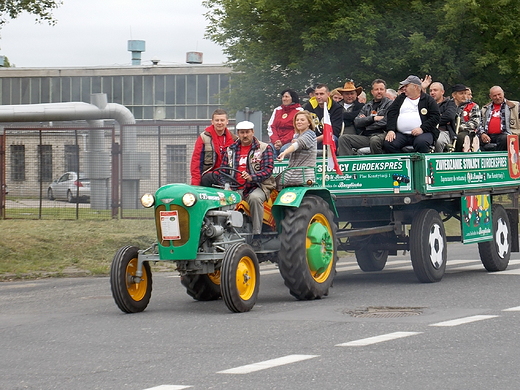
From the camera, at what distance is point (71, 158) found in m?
27.9

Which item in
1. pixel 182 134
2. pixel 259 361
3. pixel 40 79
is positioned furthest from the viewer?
pixel 40 79

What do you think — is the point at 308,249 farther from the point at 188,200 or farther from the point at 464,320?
the point at 464,320

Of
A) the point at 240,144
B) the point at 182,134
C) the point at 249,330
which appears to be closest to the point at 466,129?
the point at 240,144

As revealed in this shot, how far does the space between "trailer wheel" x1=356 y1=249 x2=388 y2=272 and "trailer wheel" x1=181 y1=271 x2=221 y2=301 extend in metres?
3.91

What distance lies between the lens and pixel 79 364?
8.17 meters

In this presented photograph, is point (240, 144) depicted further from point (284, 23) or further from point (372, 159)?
point (284, 23)

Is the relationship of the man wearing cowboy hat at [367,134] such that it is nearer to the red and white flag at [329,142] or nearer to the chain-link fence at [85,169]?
the red and white flag at [329,142]

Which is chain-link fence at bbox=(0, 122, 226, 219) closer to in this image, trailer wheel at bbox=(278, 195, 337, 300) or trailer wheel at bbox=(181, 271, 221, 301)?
trailer wheel at bbox=(181, 271, 221, 301)

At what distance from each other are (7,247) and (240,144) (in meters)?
8.40

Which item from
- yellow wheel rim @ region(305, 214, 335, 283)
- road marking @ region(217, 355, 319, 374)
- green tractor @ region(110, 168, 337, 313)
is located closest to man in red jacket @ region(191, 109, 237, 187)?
green tractor @ region(110, 168, 337, 313)

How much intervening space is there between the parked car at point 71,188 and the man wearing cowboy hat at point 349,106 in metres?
11.7

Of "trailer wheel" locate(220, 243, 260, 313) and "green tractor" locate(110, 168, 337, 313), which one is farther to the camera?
"green tractor" locate(110, 168, 337, 313)

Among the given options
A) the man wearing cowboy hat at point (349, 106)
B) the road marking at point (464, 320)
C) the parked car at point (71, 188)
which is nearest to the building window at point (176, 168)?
the parked car at point (71, 188)

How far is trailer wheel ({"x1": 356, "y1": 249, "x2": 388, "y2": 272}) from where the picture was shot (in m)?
16.1
